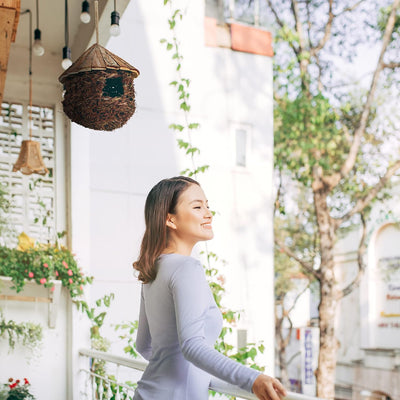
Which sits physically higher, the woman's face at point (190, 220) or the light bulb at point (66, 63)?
the light bulb at point (66, 63)

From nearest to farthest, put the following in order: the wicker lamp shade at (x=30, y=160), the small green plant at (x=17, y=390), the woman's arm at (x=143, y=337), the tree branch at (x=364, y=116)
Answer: the woman's arm at (x=143, y=337) < the small green plant at (x=17, y=390) < the wicker lamp shade at (x=30, y=160) < the tree branch at (x=364, y=116)

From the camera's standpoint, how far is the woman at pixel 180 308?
40.0 inches

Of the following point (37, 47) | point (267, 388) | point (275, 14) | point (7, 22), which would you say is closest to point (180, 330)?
point (267, 388)

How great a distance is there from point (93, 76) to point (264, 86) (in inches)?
200

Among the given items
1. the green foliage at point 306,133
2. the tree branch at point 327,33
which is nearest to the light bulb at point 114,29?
the green foliage at point 306,133

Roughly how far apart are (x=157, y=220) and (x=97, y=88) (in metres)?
0.66

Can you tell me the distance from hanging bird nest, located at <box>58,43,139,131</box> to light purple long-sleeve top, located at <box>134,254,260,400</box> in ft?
2.35

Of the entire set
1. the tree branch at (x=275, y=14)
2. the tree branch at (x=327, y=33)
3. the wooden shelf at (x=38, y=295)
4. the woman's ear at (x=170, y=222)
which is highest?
the tree branch at (x=275, y=14)

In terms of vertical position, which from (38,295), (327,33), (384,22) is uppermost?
(384,22)

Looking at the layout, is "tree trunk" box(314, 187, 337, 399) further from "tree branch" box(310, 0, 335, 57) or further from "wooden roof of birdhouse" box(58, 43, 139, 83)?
"wooden roof of birdhouse" box(58, 43, 139, 83)

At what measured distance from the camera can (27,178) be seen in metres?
3.63

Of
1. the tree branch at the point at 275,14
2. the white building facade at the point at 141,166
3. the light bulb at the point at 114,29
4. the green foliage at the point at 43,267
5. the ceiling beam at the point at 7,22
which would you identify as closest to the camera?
the ceiling beam at the point at 7,22

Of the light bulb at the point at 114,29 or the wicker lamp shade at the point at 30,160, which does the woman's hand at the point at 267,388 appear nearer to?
the light bulb at the point at 114,29

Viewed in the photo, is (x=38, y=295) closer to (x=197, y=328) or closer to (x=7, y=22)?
(x=7, y=22)
